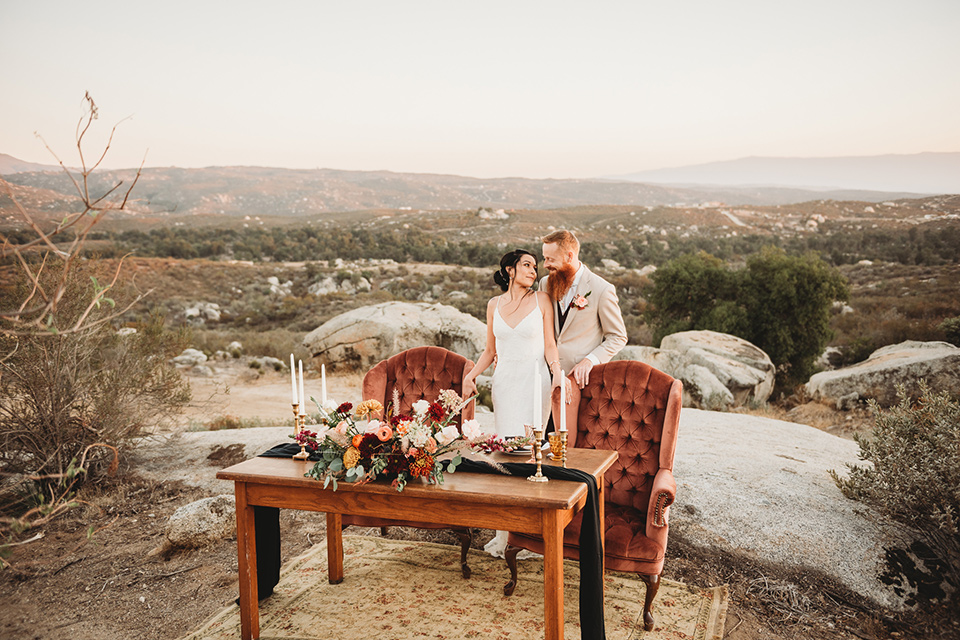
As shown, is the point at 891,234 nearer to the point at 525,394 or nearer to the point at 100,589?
the point at 525,394

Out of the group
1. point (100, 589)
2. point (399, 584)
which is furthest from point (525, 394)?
point (100, 589)

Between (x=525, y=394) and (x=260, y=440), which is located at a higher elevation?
(x=525, y=394)

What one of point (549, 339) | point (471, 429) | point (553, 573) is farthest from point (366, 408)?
point (549, 339)

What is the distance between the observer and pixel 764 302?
1373 centimetres

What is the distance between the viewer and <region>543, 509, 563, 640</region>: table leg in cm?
278

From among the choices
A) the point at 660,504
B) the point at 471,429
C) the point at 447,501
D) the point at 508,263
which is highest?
the point at 508,263

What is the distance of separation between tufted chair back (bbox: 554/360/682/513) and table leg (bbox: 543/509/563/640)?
130cm

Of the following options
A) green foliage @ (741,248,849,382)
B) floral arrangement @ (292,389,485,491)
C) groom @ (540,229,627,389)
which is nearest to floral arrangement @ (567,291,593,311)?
groom @ (540,229,627,389)

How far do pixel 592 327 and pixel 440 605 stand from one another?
205 cm

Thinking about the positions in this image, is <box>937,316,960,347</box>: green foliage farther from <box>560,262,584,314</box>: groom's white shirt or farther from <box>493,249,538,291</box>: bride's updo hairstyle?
<box>493,249,538,291</box>: bride's updo hairstyle

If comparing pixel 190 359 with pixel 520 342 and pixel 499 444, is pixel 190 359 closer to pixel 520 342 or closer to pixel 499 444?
pixel 520 342

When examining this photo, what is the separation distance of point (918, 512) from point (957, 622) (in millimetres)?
686

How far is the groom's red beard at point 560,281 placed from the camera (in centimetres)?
420

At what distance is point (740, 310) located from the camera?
1376cm
